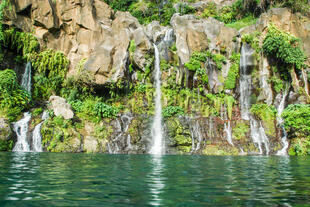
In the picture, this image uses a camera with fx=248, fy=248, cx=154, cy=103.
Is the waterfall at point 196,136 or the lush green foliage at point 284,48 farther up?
the lush green foliage at point 284,48

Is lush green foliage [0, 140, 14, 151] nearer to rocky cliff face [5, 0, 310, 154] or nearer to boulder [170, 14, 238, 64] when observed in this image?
rocky cliff face [5, 0, 310, 154]

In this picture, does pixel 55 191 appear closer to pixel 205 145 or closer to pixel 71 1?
pixel 205 145

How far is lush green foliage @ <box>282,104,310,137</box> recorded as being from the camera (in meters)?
16.2

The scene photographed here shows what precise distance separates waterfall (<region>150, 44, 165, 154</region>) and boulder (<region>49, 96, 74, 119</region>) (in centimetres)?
542

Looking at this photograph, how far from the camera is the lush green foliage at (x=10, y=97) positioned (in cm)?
1485

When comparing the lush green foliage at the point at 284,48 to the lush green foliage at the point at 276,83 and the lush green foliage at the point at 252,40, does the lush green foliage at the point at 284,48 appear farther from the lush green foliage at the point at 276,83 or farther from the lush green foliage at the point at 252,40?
the lush green foliage at the point at 276,83

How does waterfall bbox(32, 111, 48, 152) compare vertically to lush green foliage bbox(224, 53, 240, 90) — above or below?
below

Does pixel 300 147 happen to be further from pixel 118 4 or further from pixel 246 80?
pixel 118 4

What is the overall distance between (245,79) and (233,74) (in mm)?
1119

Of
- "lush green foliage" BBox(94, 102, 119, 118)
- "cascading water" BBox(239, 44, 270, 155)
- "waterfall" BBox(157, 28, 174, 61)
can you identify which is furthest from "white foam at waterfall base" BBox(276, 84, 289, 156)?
"lush green foliage" BBox(94, 102, 119, 118)

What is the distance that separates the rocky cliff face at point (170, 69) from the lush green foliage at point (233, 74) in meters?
0.29

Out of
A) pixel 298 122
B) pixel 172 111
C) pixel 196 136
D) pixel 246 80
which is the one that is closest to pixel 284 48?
pixel 246 80

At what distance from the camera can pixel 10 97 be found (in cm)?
1526

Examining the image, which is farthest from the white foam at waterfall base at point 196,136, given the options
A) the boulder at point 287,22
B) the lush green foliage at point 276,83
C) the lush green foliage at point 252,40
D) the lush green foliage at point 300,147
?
the boulder at point 287,22
